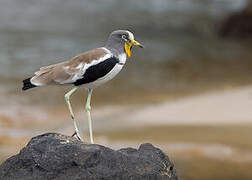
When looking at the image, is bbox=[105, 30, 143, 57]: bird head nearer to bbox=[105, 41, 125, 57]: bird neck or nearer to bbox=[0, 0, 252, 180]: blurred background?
bbox=[105, 41, 125, 57]: bird neck

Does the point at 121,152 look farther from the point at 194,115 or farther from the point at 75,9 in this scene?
the point at 75,9

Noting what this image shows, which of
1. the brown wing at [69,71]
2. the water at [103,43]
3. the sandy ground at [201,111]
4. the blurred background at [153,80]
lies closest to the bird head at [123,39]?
the brown wing at [69,71]

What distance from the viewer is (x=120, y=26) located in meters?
22.3

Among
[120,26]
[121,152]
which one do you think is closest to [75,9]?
[120,26]

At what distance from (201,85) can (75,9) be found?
9797 millimetres

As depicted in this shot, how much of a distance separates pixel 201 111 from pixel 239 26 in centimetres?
902

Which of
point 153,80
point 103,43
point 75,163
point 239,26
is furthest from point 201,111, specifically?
point 239,26

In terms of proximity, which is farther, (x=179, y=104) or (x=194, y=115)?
(x=179, y=104)

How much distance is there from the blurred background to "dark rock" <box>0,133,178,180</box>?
14.6ft

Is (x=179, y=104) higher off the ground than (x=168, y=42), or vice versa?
(x=168, y=42)

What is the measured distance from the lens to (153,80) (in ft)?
55.1

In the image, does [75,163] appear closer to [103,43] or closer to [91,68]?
[91,68]

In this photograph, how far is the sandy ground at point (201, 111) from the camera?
42.5 feet

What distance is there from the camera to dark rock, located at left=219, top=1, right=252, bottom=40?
21.5 metres
